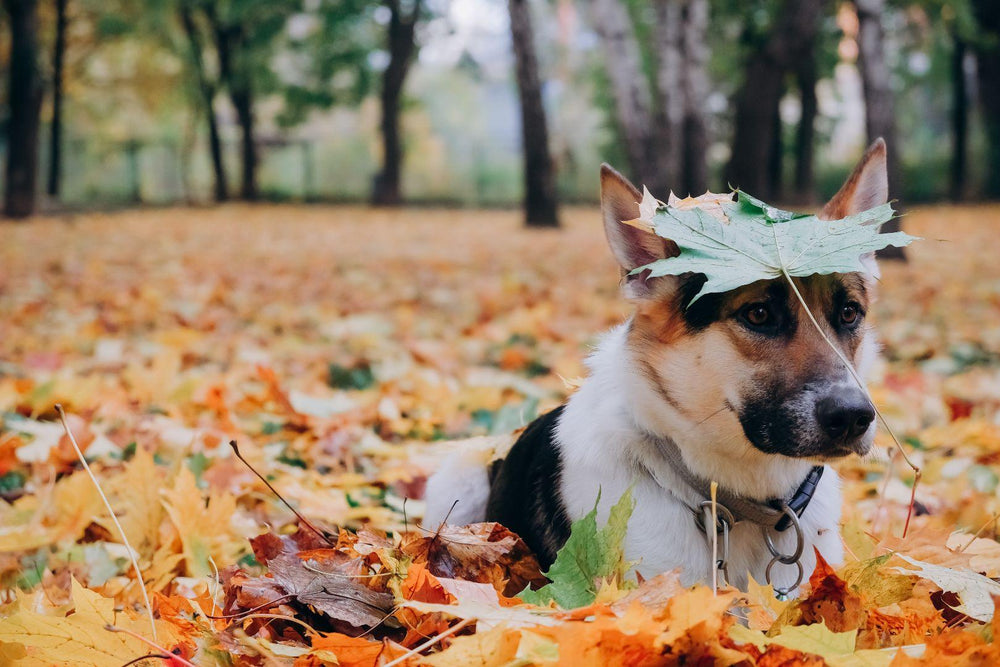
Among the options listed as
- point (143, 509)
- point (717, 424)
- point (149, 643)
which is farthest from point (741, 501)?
point (143, 509)

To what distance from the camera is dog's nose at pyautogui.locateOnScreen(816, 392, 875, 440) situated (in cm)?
214

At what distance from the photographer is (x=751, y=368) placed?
2.39 meters

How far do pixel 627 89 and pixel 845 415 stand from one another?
1092cm

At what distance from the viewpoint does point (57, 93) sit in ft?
88.8

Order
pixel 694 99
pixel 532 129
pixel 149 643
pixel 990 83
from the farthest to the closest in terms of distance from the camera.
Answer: pixel 990 83, pixel 532 129, pixel 694 99, pixel 149 643

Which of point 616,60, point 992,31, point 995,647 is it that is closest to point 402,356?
point 995,647

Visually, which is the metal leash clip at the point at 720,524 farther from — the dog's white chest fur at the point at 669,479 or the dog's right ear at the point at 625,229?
the dog's right ear at the point at 625,229

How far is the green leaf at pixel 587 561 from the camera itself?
1901 millimetres

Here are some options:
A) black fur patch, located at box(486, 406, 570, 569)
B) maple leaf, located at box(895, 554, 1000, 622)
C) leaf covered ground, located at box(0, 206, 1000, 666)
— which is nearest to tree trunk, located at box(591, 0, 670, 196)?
leaf covered ground, located at box(0, 206, 1000, 666)

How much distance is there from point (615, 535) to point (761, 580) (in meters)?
0.66

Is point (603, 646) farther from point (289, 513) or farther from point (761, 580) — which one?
point (289, 513)

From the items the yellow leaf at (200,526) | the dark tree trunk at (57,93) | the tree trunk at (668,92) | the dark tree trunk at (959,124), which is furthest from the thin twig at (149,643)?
the dark tree trunk at (959,124)

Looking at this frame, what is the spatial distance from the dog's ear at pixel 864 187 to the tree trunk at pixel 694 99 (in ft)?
30.4

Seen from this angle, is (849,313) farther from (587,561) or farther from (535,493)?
(587,561)
